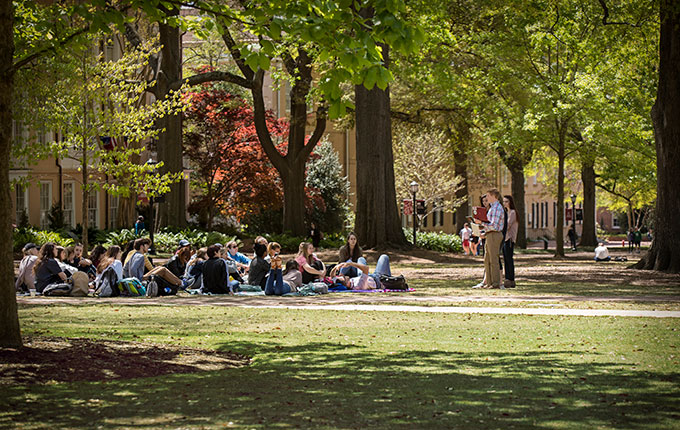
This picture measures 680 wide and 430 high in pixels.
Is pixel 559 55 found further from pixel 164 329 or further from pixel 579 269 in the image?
pixel 164 329

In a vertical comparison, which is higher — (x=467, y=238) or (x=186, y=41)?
(x=186, y=41)

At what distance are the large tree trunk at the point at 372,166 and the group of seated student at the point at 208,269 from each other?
11.7m

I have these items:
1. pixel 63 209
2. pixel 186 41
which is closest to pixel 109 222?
pixel 63 209

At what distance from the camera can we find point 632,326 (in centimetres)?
1188

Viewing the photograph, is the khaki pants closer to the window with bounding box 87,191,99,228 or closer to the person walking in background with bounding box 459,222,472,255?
the person walking in background with bounding box 459,222,472,255

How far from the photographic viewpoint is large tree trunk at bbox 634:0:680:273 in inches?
923

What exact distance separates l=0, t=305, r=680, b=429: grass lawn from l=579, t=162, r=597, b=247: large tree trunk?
40188 mm

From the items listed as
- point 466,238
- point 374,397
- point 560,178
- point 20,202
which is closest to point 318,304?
point 374,397

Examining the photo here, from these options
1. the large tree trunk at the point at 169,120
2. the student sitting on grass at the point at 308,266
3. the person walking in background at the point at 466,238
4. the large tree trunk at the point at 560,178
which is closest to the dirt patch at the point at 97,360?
the student sitting on grass at the point at 308,266

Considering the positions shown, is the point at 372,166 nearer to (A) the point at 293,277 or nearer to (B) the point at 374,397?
(A) the point at 293,277

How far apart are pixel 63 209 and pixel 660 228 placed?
81.5 ft

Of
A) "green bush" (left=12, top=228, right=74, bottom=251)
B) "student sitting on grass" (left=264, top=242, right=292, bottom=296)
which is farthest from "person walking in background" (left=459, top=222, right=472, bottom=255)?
"student sitting on grass" (left=264, top=242, right=292, bottom=296)

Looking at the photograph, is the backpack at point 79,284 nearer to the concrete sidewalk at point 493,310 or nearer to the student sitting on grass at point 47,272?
the student sitting on grass at point 47,272

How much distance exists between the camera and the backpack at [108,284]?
57.6ft
